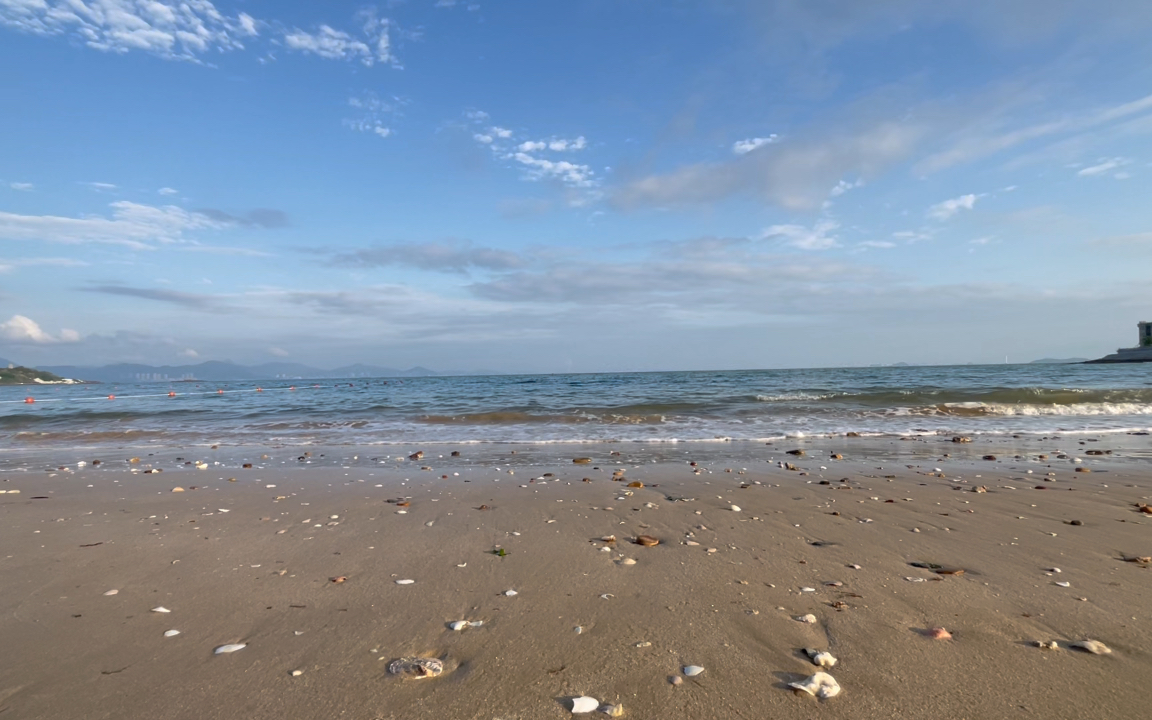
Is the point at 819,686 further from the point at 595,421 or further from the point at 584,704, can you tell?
the point at 595,421

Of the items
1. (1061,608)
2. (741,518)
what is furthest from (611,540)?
(1061,608)

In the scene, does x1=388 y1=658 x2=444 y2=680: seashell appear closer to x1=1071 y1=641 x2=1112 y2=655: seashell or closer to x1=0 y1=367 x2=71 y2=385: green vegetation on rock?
x1=1071 y1=641 x2=1112 y2=655: seashell

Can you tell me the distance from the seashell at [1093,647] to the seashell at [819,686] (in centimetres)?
139

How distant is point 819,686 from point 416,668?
1845 millimetres

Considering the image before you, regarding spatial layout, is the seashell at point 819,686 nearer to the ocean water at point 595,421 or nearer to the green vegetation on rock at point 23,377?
the ocean water at point 595,421

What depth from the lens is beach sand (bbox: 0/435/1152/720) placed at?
2.51m

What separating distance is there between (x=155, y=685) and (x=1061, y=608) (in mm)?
4879

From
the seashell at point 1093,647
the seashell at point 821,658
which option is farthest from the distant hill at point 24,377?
the seashell at point 1093,647

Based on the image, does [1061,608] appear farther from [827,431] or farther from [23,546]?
[827,431]

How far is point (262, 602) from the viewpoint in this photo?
3.63 m

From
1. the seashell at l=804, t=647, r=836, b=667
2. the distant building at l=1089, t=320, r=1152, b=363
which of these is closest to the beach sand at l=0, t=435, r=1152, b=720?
the seashell at l=804, t=647, r=836, b=667

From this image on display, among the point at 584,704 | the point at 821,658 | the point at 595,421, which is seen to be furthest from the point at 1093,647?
the point at 595,421

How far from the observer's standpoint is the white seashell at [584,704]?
2.36 m

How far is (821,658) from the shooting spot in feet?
8.97
